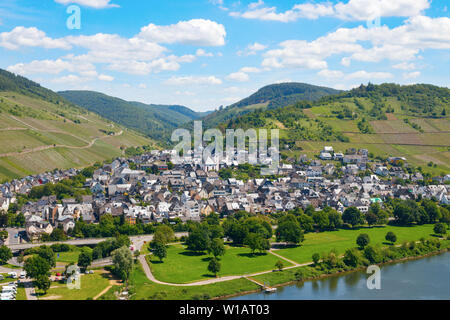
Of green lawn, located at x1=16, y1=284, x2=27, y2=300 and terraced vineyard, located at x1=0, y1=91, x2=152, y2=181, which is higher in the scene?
terraced vineyard, located at x1=0, y1=91, x2=152, y2=181

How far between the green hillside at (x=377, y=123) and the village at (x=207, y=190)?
806 centimetres

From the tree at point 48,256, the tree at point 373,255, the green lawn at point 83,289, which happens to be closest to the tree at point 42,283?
the green lawn at point 83,289

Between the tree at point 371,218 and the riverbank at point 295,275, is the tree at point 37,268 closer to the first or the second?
the riverbank at point 295,275

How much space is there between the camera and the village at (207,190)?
162 feet

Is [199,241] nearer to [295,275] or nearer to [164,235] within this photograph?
[164,235]

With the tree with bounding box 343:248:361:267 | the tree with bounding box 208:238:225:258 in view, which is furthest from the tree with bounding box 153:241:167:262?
the tree with bounding box 343:248:361:267

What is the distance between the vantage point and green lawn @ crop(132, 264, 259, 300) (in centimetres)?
2716

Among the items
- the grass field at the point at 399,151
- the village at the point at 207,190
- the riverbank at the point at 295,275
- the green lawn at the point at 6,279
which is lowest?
the riverbank at the point at 295,275

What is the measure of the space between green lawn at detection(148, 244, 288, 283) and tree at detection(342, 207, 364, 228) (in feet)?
51.5

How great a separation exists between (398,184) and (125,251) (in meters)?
51.4

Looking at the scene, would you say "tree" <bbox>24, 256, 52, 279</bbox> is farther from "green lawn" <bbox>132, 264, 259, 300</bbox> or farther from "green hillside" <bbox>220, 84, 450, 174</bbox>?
"green hillside" <bbox>220, 84, 450, 174</bbox>

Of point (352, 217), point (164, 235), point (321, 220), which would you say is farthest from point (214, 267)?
point (352, 217)

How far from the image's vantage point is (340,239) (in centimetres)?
4334
